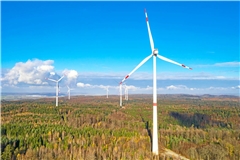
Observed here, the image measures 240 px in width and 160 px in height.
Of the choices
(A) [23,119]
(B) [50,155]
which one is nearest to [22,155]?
(B) [50,155]

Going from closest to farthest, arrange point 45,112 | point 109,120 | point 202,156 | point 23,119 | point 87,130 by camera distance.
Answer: point 202,156, point 87,130, point 23,119, point 109,120, point 45,112

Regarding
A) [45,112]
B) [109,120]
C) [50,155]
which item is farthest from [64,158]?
[45,112]

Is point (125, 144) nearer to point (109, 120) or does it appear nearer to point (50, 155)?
point (50, 155)

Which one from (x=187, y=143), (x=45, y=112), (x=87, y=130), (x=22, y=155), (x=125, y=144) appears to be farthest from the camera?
(x=45, y=112)

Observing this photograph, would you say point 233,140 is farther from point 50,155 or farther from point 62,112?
point 62,112

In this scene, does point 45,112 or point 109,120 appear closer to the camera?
point 109,120

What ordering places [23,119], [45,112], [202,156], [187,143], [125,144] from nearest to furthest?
[202,156]
[125,144]
[187,143]
[23,119]
[45,112]

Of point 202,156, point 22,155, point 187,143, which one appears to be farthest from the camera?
point 187,143

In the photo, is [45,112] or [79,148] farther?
[45,112]

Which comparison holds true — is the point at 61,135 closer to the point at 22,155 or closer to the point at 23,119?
the point at 22,155
